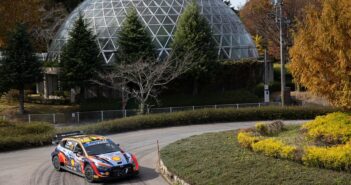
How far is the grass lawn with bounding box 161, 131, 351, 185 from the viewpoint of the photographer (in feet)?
45.4

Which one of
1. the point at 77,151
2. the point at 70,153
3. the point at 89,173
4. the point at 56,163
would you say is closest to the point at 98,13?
the point at 56,163

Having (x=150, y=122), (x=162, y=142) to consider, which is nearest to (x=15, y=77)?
(x=150, y=122)

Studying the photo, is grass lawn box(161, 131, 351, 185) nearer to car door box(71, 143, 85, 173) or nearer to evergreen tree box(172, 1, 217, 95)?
car door box(71, 143, 85, 173)

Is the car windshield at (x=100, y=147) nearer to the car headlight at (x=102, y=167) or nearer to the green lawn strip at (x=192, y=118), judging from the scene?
the car headlight at (x=102, y=167)

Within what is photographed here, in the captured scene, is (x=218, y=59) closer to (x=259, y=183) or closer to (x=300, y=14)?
(x=300, y=14)

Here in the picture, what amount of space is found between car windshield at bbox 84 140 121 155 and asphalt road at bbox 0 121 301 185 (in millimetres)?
1113

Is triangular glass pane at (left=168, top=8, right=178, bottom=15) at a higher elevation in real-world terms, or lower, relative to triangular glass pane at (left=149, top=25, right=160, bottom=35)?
higher

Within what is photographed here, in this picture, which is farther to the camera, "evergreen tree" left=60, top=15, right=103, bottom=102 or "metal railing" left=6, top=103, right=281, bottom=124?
"evergreen tree" left=60, top=15, right=103, bottom=102

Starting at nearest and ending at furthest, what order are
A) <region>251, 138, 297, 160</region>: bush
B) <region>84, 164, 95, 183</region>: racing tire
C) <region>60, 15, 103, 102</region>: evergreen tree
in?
Result: <region>251, 138, 297, 160</region>: bush < <region>84, 164, 95, 183</region>: racing tire < <region>60, 15, 103, 102</region>: evergreen tree

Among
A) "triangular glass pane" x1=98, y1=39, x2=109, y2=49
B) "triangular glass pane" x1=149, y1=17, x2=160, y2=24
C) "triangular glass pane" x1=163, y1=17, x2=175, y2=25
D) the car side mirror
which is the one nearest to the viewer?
the car side mirror

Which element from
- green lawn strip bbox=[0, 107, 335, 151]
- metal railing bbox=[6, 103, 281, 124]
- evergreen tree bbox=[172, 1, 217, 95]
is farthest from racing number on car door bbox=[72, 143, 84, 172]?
evergreen tree bbox=[172, 1, 217, 95]

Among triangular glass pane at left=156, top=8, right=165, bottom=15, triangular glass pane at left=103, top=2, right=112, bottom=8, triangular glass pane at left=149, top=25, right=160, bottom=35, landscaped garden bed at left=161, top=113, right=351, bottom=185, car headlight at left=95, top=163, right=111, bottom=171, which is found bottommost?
car headlight at left=95, top=163, right=111, bottom=171

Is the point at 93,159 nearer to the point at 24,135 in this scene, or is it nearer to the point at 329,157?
the point at 329,157

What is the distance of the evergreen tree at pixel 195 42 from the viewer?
40312mm
